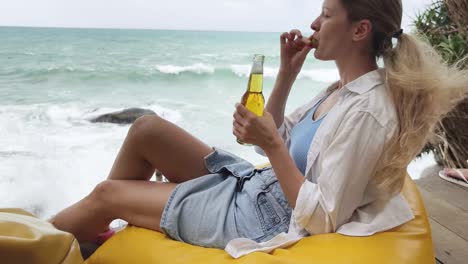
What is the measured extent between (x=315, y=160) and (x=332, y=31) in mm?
351

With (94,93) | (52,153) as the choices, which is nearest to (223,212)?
(52,153)

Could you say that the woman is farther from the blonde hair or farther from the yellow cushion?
the yellow cushion

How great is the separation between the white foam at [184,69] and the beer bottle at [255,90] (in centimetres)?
1098

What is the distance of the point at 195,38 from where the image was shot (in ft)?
62.2

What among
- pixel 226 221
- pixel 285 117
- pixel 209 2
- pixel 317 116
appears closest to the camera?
pixel 226 221

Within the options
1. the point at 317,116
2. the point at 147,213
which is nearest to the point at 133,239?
the point at 147,213

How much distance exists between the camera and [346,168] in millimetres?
1045

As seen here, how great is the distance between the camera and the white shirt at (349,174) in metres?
1.05

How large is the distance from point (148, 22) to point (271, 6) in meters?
5.67

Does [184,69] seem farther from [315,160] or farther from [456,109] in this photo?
[315,160]

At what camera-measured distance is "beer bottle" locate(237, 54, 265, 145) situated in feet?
3.95

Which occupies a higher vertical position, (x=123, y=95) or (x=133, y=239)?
(x=133, y=239)

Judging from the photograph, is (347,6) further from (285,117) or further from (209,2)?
(209,2)

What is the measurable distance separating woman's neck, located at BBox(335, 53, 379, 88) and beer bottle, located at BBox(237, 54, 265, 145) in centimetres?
25
